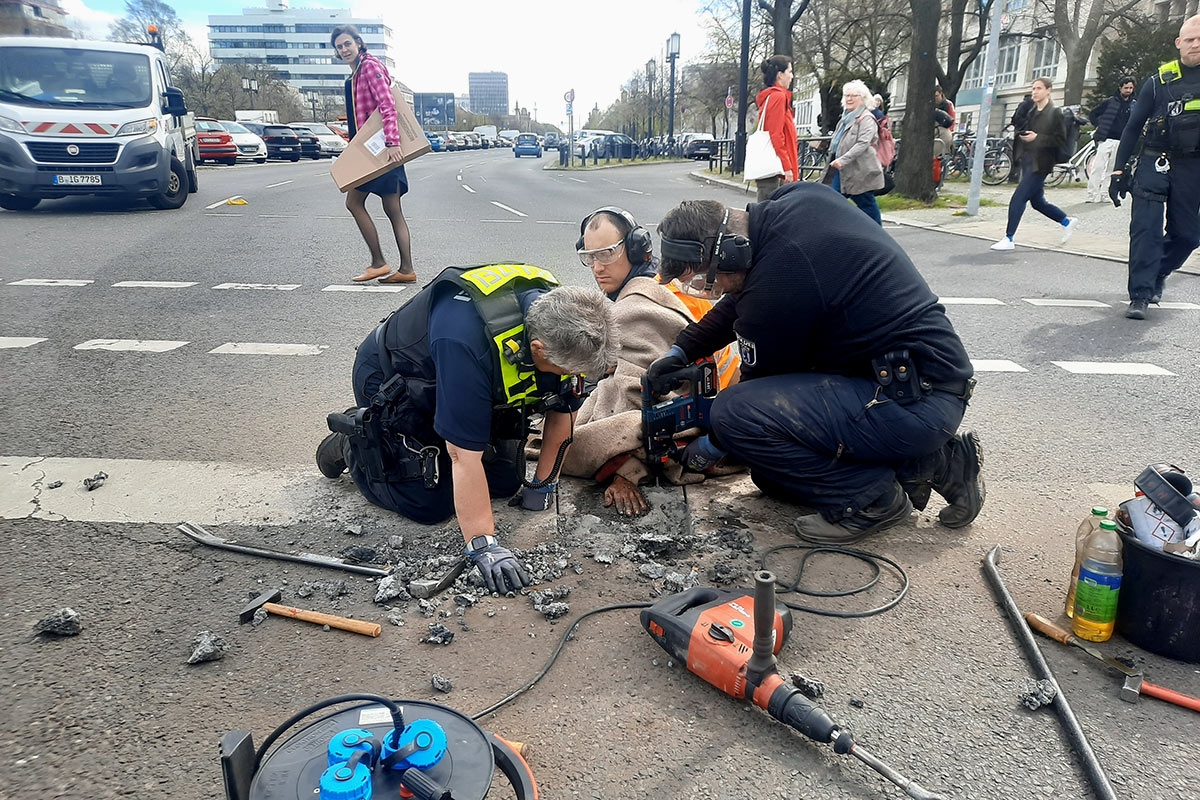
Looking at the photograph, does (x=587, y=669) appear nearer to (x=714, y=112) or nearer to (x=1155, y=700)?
(x=1155, y=700)

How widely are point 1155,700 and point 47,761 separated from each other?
3.09 m

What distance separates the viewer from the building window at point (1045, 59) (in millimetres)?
43281

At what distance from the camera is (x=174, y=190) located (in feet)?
43.4

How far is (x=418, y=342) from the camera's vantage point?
10.3ft

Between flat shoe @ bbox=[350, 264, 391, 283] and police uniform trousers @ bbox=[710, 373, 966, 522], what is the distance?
5.59 metres

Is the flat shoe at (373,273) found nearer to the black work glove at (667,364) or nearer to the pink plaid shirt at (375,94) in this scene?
the pink plaid shirt at (375,94)

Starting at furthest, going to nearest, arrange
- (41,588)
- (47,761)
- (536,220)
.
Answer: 1. (536,220)
2. (41,588)
3. (47,761)

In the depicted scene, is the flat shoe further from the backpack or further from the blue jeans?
the blue jeans

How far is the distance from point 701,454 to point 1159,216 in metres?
4.94

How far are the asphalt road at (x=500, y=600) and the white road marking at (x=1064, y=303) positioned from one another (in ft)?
1.89

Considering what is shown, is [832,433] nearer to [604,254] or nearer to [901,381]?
[901,381]

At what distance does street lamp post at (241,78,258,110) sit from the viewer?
51881 millimetres

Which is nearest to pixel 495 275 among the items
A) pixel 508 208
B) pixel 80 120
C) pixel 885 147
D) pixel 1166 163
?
pixel 1166 163

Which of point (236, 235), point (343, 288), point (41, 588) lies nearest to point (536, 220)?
point (236, 235)
